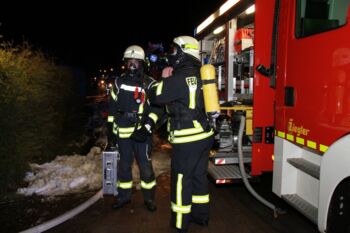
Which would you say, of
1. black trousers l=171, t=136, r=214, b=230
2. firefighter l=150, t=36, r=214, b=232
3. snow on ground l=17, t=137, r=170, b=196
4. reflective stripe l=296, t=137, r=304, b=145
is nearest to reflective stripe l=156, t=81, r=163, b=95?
firefighter l=150, t=36, r=214, b=232

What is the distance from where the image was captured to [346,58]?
245cm

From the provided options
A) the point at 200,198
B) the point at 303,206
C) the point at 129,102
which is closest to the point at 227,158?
the point at 200,198

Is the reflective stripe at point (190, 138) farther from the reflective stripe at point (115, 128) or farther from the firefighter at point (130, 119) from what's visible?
the reflective stripe at point (115, 128)

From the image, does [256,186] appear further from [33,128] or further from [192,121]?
[33,128]

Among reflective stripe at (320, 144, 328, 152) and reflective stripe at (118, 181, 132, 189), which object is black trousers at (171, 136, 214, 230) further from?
reflective stripe at (320, 144, 328, 152)

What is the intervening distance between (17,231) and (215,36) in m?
5.25

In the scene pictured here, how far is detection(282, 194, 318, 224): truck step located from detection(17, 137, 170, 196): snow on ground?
2719 millimetres

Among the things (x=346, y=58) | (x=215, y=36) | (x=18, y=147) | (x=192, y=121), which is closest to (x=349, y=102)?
(x=346, y=58)

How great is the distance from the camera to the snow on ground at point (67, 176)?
509cm

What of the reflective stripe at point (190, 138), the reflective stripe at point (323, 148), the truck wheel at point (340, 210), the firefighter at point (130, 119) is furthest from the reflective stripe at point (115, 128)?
the truck wheel at point (340, 210)

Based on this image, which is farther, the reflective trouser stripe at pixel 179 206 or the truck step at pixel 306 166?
the reflective trouser stripe at pixel 179 206

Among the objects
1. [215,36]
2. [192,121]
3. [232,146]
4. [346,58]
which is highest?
[215,36]

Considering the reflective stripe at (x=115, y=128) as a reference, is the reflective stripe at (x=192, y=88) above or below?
above

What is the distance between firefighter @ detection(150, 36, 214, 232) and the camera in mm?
3551
